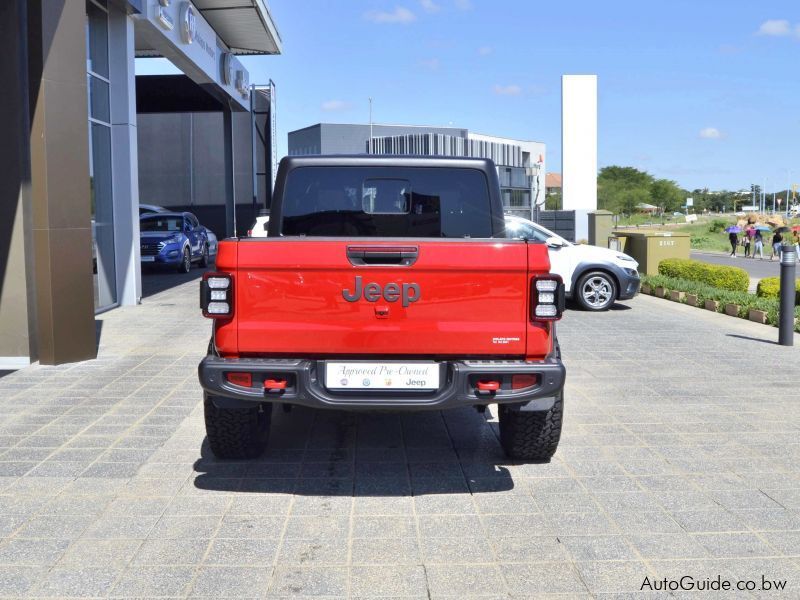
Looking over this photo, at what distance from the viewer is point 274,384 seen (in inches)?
179

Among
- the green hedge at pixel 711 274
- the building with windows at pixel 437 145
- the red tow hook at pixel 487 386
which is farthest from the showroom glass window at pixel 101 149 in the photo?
the building with windows at pixel 437 145

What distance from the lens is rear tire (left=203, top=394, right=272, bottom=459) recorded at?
17.3ft

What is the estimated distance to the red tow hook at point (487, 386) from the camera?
4.52 metres

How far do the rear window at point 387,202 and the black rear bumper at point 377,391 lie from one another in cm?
143

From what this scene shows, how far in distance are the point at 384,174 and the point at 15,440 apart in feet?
10.1

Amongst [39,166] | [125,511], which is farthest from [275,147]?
[125,511]

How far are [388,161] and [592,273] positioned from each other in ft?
29.5

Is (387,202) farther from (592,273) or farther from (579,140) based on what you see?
(579,140)

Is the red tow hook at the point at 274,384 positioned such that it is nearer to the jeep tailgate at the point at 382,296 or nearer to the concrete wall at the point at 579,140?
the jeep tailgate at the point at 382,296

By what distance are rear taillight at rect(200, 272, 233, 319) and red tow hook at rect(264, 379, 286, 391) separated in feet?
1.29

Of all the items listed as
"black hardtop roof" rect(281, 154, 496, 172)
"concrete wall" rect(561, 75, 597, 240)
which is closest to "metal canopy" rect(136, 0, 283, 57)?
"concrete wall" rect(561, 75, 597, 240)

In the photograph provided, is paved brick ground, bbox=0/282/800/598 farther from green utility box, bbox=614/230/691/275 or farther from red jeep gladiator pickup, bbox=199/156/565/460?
green utility box, bbox=614/230/691/275

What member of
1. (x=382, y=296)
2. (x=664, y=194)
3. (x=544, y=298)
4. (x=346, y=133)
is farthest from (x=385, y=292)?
(x=346, y=133)

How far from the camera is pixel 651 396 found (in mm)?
7555
